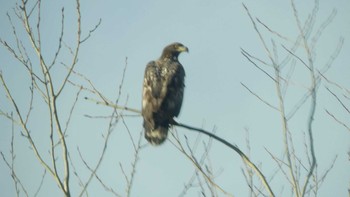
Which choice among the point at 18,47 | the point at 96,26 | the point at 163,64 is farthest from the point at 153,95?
the point at 18,47

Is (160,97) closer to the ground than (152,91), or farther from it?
closer to the ground

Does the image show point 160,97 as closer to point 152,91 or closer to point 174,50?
point 152,91

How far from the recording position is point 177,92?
757 cm

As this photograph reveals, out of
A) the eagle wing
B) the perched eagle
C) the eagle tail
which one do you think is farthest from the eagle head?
the eagle tail

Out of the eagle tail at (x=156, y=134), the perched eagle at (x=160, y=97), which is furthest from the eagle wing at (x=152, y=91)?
the eagle tail at (x=156, y=134)

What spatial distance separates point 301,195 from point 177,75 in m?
3.82

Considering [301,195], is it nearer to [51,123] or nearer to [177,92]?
[51,123]

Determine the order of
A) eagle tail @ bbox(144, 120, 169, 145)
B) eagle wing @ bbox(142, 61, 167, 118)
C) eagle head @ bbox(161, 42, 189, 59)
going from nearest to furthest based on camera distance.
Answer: eagle tail @ bbox(144, 120, 169, 145), eagle wing @ bbox(142, 61, 167, 118), eagle head @ bbox(161, 42, 189, 59)

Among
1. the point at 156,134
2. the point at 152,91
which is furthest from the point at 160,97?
the point at 156,134

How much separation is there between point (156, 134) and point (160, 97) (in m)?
0.59

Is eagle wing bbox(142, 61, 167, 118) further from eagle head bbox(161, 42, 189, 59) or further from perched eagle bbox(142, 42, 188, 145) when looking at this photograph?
eagle head bbox(161, 42, 189, 59)

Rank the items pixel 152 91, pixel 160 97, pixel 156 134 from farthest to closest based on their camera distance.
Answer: pixel 152 91 → pixel 160 97 → pixel 156 134

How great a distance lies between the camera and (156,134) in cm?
707

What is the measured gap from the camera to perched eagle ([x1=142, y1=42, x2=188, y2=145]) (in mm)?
7086
